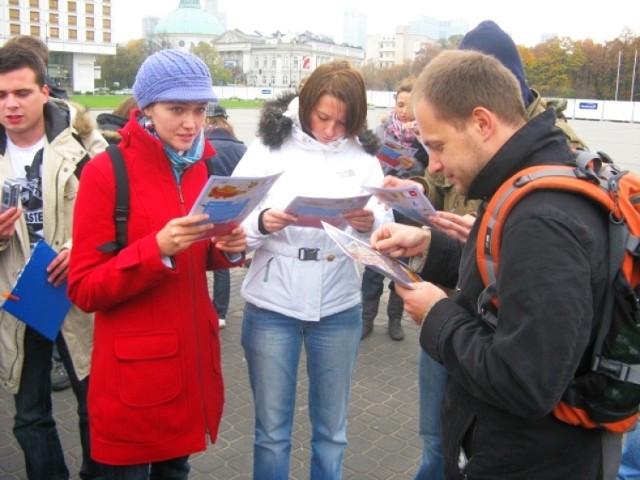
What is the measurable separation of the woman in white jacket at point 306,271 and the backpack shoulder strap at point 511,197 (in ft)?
3.91

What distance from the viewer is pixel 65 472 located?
3.27 meters

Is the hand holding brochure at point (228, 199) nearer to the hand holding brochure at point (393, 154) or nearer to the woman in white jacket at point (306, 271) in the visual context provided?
the woman in white jacket at point (306, 271)

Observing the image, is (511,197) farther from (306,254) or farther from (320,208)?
(306,254)

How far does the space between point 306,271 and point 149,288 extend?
0.72 m

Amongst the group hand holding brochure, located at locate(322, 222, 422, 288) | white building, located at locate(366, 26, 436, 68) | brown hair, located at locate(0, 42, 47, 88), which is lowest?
hand holding brochure, located at locate(322, 222, 422, 288)

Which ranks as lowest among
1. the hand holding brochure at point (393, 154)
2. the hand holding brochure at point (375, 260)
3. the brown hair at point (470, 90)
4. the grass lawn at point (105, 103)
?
the hand holding brochure at point (375, 260)

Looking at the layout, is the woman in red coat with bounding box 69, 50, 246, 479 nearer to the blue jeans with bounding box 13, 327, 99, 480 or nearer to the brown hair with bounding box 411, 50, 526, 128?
the blue jeans with bounding box 13, 327, 99, 480

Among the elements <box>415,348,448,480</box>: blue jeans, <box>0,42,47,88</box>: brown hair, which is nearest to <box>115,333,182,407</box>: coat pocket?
<box>415,348,448,480</box>: blue jeans

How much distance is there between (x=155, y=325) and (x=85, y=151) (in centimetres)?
115

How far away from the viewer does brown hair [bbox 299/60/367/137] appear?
Answer: 2.84 m

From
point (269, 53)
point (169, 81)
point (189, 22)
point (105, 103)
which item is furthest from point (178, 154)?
point (189, 22)

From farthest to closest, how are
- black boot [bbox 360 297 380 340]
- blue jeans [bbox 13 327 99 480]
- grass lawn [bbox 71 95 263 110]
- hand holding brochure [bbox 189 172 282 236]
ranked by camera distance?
grass lawn [bbox 71 95 263 110]
black boot [bbox 360 297 380 340]
blue jeans [bbox 13 327 99 480]
hand holding brochure [bbox 189 172 282 236]

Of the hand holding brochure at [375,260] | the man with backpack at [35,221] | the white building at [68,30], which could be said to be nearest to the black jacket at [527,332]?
the hand holding brochure at [375,260]

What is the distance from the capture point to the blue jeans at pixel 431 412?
9.64ft
